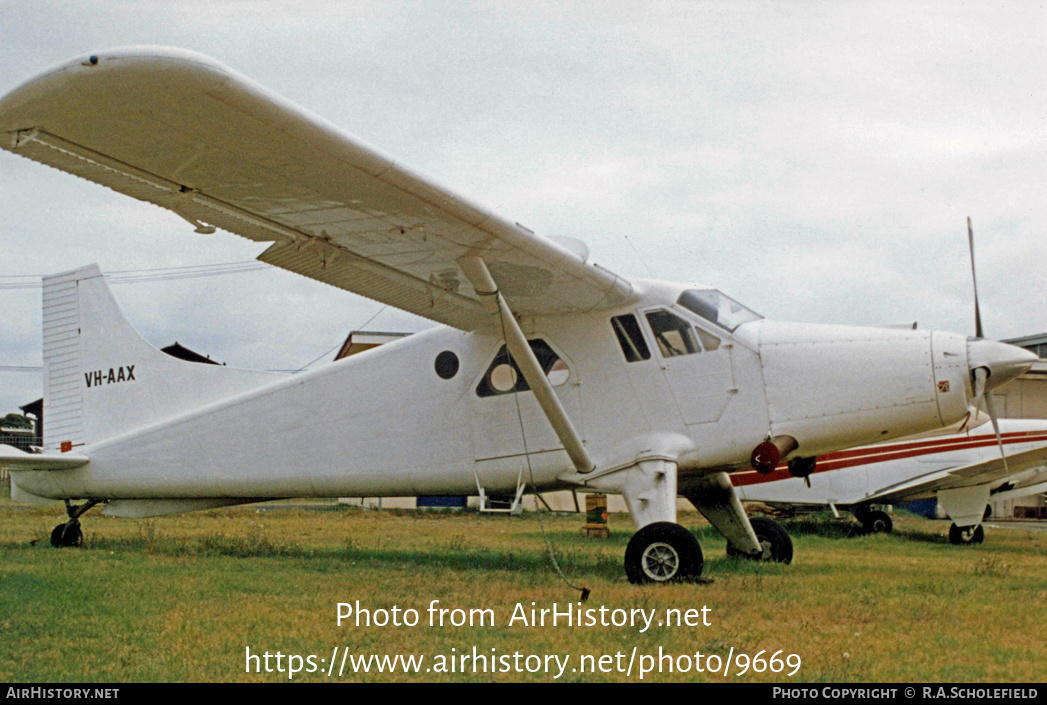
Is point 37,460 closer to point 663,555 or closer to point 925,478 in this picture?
point 663,555

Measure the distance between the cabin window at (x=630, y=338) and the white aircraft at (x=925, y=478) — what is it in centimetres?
950

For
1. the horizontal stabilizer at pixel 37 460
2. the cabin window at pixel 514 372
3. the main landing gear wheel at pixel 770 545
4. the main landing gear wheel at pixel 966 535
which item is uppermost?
the cabin window at pixel 514 372

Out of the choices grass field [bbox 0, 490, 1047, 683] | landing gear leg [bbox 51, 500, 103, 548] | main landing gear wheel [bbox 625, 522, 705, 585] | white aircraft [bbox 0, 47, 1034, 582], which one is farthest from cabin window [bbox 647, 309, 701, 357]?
landing gear leg [bbox 51, 500, 103, 548]

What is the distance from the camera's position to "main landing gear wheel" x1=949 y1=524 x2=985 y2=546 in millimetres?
16766

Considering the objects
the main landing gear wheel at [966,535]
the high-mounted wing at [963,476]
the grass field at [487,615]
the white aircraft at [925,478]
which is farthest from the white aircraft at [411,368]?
the high-mounted wing at [963,476]

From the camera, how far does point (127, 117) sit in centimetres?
520

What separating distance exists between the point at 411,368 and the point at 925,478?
13.4 metres

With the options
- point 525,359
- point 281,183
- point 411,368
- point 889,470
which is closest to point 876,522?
point 889,470

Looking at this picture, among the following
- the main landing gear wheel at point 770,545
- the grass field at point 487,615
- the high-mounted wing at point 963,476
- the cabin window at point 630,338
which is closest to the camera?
the grass field at point 487,615

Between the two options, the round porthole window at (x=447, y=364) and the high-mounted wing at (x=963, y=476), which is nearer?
the round porthole window at (x=447, y=364)

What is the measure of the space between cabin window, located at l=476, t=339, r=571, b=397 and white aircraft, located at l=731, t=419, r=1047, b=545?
31.3 feet

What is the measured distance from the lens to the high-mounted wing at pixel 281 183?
16.1 ft

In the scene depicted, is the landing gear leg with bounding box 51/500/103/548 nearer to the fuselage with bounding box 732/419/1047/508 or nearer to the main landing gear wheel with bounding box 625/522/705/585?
the main landing gear wheel with bounding box 625/522/705/585

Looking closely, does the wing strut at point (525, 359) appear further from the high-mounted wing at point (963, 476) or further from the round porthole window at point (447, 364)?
the high-mounted wing at point (963, 476)
